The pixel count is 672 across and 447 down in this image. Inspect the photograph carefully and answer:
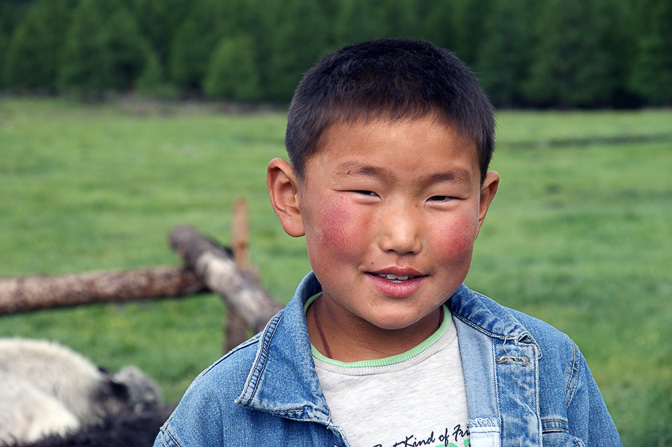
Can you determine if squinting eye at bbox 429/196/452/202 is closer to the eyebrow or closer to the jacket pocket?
the eyebrow

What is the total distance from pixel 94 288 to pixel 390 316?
353cm

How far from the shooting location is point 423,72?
5.29 ft

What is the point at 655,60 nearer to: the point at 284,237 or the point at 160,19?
the point at 160,19

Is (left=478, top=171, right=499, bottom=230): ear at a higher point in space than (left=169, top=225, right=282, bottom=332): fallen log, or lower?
higher

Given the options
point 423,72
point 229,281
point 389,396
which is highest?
point 423,72

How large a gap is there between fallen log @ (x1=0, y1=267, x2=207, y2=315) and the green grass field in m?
0.81

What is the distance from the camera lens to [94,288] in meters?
4.72

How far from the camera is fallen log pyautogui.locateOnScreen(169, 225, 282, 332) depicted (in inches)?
154

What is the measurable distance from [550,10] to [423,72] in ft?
151

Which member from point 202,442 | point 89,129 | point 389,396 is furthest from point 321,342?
point 89,129

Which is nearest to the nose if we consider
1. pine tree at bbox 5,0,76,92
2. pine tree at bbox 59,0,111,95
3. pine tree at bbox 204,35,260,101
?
pine tree at bbox 204,35,260,101

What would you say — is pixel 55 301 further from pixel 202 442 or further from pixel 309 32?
pixel 309 32

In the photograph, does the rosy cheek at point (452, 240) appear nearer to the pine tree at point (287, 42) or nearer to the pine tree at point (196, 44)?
the pine tree at point (287, 42)

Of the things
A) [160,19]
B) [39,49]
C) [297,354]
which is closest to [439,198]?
[297,354]
